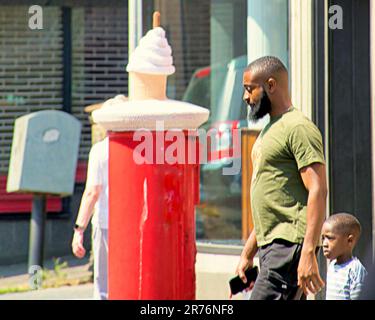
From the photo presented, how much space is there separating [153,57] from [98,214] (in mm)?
2144

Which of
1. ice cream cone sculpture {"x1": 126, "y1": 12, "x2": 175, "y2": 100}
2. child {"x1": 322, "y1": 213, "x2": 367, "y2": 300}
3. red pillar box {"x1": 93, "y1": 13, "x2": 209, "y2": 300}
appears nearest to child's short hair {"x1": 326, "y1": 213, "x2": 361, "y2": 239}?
child {"x1": 322, "y1": 213, "x2": 367, "y2": 300}

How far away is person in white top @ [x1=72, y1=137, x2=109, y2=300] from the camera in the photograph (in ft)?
29.7

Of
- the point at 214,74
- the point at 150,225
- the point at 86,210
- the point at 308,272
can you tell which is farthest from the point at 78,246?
the point at 308,272

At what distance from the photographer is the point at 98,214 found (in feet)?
30.1

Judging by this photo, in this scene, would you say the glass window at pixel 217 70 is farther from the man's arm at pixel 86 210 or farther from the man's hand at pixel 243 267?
the man's hand at pixel 243 267

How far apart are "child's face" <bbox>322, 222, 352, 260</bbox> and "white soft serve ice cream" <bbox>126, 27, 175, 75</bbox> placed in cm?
135

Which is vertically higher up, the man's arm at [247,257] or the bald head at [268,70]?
the bald head at [268,70]

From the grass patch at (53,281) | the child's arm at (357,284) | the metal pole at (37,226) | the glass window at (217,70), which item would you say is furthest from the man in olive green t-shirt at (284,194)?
the grass patch at (53,281)

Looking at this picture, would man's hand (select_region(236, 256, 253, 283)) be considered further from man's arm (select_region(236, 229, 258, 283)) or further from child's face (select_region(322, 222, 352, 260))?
child's face (select_region(322, 222, 352, 260))

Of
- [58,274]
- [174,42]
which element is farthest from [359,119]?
[58,274]

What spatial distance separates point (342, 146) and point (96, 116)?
2467 mm

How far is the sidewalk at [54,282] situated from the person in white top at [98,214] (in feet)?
5.84

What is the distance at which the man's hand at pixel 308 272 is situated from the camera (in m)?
6.01

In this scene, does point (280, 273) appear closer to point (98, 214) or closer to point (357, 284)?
point (357, 284)
